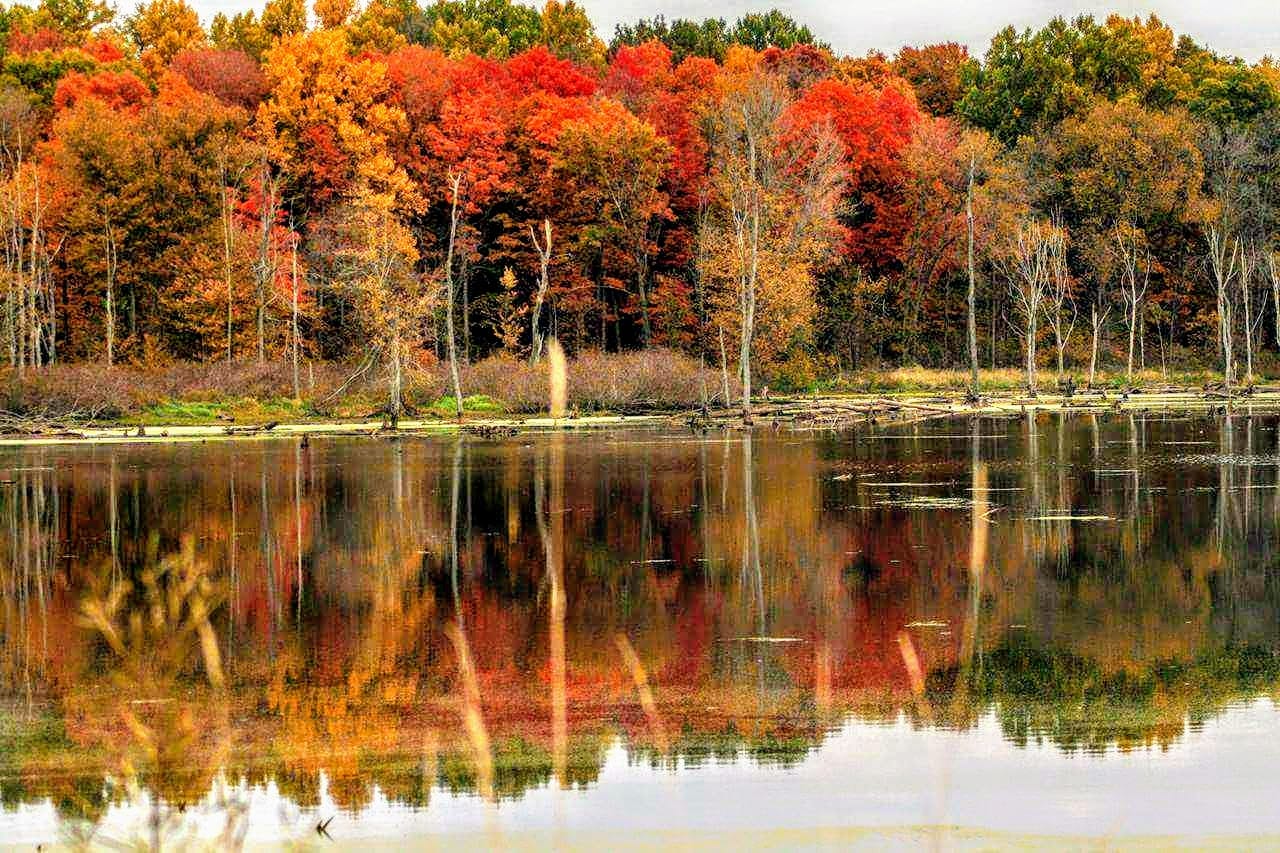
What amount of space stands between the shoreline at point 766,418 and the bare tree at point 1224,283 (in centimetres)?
362

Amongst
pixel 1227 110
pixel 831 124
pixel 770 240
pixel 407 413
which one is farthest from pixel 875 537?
pixel 1227 110

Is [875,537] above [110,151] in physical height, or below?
below

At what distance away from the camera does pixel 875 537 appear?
66.6 feet

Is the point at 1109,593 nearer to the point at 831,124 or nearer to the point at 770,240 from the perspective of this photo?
the point at 770,240

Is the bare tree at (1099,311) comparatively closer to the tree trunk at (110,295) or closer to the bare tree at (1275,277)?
the bare tree at (1275,277)

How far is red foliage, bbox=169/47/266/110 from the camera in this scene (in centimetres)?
7600

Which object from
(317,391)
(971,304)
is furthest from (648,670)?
(971,304)

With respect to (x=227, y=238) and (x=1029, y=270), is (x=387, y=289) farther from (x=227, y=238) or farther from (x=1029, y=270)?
(x=1029, y=270)

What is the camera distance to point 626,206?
2904 inches

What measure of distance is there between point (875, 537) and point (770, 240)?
1832 inches

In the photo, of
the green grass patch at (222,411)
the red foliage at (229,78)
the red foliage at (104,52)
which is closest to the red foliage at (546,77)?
the red foliage at (229,78)

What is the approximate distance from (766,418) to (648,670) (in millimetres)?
41453

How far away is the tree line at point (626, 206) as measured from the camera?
64375 millimetres

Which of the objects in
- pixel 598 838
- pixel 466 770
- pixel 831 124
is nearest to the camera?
pixel 598 838
